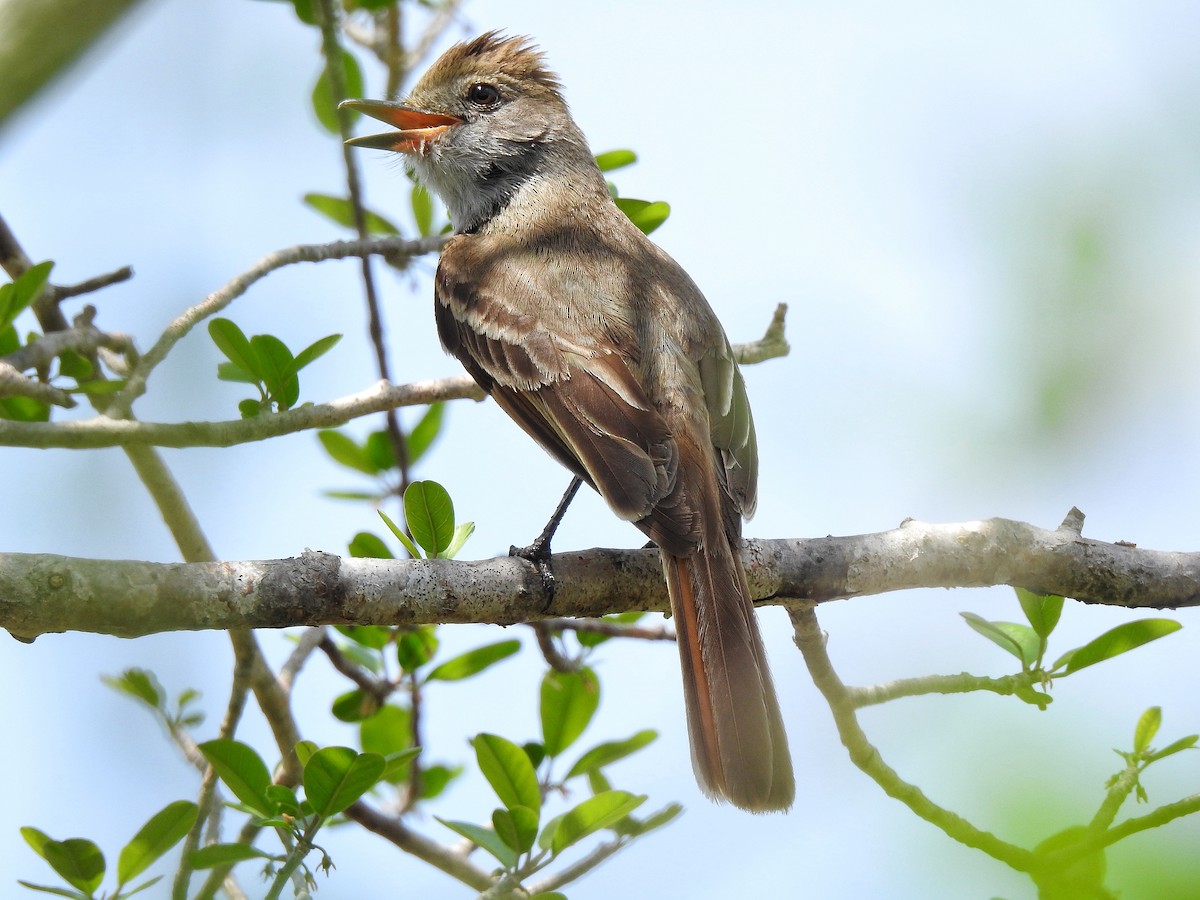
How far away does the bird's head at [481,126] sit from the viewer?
6.25 m

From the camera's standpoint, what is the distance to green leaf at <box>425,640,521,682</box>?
4.75 meters

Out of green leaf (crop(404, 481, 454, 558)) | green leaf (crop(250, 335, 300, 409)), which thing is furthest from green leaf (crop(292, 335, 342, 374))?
green leaf (crop(404, 481, 454, 558))

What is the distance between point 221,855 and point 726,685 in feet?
5.25

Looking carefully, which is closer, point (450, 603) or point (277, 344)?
point (450, 603)

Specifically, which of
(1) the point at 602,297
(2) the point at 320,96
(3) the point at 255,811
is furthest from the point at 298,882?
(2) the point at 320,96

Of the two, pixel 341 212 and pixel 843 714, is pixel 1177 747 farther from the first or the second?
pixel 341 212

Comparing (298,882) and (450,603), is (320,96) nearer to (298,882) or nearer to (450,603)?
(450,603)

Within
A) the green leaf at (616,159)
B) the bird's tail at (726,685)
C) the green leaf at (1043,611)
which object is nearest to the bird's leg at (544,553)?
the bird's tail at (726,685)

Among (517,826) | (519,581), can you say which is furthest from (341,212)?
(517,826)

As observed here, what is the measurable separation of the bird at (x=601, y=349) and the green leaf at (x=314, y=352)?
28.9 inches

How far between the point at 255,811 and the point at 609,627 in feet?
5.70

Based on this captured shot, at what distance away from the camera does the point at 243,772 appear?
3.55 meters

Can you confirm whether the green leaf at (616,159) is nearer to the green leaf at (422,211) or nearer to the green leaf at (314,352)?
the green leaf at (422,211)

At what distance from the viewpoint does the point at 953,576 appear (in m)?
4.12
